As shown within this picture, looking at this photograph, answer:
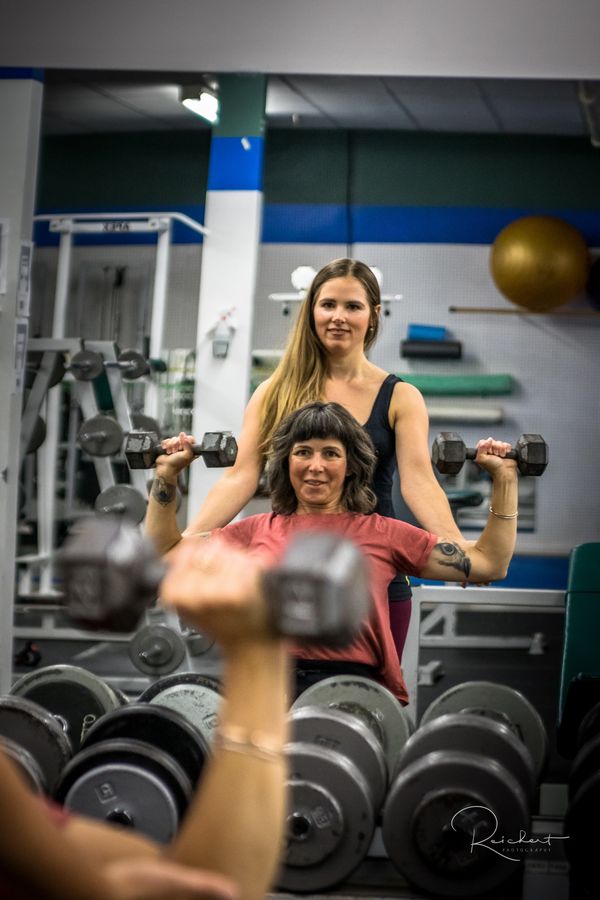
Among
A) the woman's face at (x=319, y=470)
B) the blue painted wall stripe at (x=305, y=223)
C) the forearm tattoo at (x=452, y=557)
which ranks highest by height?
the blue painted wall stripe at (x=305, y=223)

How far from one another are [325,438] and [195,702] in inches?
25.5

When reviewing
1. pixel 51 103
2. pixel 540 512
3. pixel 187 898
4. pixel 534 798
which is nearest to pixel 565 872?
pixel 534 798

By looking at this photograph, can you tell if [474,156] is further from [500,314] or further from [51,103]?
[51,103]

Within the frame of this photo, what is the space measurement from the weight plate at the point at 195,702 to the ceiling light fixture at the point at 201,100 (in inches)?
131

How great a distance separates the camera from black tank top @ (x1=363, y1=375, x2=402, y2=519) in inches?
90.1

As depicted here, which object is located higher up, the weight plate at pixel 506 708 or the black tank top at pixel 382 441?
the black tank top at pixel 382 441

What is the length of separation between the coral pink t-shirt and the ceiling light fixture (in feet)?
10.7

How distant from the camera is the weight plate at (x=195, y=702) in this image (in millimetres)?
2295

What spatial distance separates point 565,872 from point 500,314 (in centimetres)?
541

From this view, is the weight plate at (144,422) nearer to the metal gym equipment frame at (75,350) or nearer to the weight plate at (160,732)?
the metal gym equipment frame at (75,350)

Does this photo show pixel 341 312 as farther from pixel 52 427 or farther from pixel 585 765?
pixel 52 427

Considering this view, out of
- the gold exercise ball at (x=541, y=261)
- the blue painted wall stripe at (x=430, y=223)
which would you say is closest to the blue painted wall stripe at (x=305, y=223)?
the blue painted wall stripe at (x=430, y=223)

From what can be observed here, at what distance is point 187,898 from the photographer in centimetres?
72

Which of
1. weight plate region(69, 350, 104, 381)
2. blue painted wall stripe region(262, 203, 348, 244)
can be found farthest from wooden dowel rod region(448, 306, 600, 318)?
weight plate region(69, 350, 104, 381)
